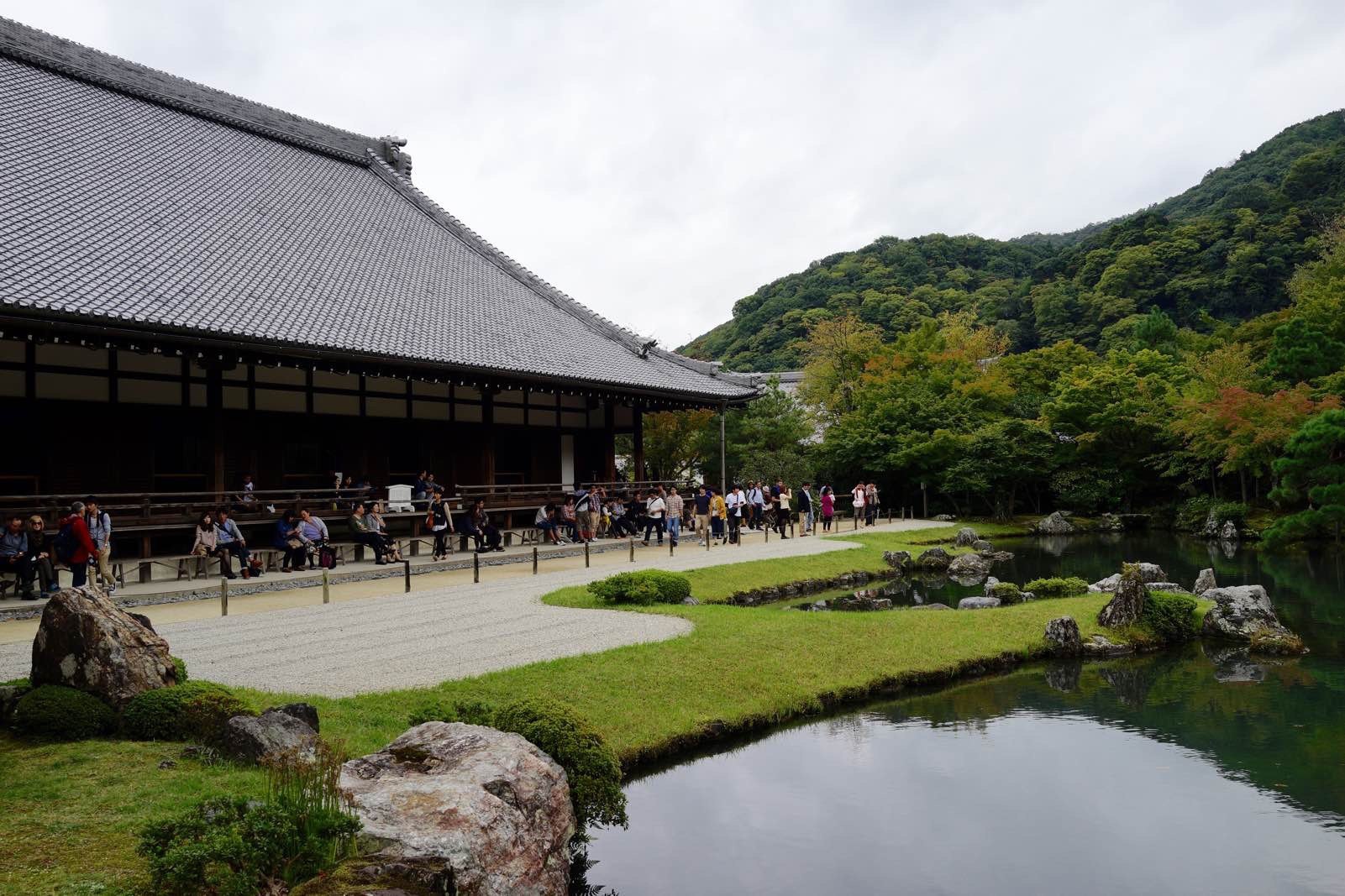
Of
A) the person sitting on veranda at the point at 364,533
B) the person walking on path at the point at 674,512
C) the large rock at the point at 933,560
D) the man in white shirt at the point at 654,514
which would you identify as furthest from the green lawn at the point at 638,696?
the large rock at the point at 933,560

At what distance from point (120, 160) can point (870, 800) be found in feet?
70.9

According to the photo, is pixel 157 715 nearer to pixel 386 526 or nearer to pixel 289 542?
pixel 289 542

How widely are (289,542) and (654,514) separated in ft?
34.0

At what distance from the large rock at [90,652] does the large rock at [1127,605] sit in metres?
13.0

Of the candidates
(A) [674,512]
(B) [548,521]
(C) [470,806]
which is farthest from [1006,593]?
(C) [470,806]

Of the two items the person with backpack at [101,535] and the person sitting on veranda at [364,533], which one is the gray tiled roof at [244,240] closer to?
the person with backpack at [101,535]

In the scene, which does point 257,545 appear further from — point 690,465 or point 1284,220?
point 1284,220

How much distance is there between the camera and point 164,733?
716 centimetres

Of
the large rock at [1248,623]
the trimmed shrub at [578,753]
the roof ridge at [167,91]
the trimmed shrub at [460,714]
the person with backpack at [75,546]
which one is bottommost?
the large rock at [1248,623]

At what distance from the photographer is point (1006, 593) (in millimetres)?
17688

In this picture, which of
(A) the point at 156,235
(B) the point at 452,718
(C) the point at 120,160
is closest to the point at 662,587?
(B) the point at 452,718

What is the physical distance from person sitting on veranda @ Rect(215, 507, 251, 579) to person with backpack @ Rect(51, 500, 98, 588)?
285 centimetres

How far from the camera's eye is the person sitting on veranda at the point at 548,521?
23.2m

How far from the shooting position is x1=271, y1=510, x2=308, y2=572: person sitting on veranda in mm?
17469
